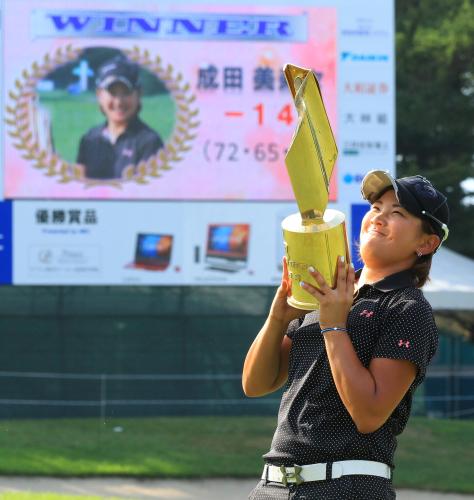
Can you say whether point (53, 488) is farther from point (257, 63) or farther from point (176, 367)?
point (257, 63)

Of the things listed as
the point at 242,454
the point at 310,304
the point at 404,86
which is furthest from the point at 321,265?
the point at 404,86

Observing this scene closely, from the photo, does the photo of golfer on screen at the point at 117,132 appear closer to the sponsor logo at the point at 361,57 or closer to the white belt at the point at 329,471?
the sponsor logo at the point at 361,57

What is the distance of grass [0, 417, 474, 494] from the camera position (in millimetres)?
9383

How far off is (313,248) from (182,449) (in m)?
8.24

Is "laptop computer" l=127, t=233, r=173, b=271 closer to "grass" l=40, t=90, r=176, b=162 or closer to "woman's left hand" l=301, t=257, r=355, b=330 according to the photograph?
"grass" l=40, t=90, r=176, b=162

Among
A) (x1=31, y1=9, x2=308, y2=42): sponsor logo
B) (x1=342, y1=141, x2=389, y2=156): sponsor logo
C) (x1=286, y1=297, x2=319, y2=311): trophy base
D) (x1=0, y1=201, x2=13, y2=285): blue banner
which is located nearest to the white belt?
(x1=286, y1=297, x2=319, y2=311): trophy base

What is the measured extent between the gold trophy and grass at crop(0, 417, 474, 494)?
277 inches

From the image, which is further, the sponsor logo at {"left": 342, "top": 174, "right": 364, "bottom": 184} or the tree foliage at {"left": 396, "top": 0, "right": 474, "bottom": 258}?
the tree foliage at {"left": 396, "top": 0, "right": 474, "bottom": 258}

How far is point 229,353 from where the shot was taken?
13008mm

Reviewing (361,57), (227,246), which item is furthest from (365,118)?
(227,246)

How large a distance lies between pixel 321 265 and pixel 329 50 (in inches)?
389

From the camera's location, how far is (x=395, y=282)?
2469 millimetres

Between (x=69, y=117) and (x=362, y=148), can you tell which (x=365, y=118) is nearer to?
(x=362, y=148)

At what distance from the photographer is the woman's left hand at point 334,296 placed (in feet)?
7.63
